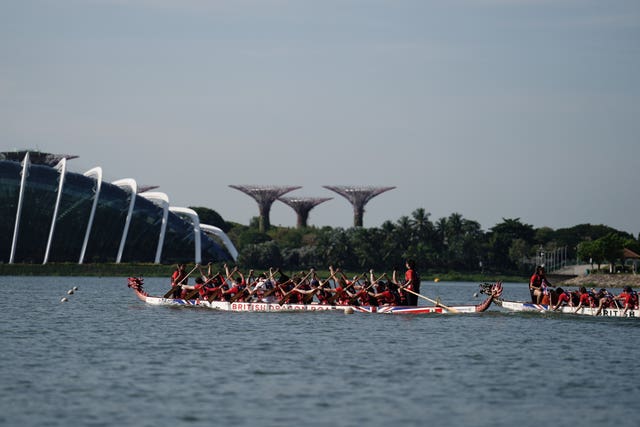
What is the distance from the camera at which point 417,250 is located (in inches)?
5723

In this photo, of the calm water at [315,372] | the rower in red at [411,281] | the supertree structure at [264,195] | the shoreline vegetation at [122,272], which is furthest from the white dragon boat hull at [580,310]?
the supertree structure at [264,195]

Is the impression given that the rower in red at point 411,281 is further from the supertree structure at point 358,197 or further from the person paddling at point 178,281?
the supertree structure at point 358,197

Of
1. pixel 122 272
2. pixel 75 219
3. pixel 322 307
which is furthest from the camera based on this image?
pixel 75 219

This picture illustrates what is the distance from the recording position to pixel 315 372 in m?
26.4

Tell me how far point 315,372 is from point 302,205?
16444cm

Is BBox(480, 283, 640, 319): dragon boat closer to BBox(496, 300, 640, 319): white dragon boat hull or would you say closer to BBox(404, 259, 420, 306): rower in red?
BBox(496, 300, 640, 319): white dragon boat hull

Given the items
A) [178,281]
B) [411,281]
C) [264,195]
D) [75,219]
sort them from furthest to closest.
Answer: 1. [264,195]
2. [75,219]
3. [178,281]
4. [411,281]

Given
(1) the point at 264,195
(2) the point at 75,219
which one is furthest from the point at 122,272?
(1) the point at 264,195

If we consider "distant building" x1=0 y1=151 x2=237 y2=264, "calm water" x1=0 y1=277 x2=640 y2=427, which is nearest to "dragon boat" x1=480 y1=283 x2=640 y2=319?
"calm water" x1=0 y1=277 x2=640 y2=427

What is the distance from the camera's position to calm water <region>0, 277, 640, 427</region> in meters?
20.7

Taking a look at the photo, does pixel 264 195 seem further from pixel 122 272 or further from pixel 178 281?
pixel 178 281

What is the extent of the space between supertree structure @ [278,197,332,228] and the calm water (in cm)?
14729

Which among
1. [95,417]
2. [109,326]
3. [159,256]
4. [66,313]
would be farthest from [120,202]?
[95,417]

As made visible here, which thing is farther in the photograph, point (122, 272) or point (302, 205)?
point (302, 205)
